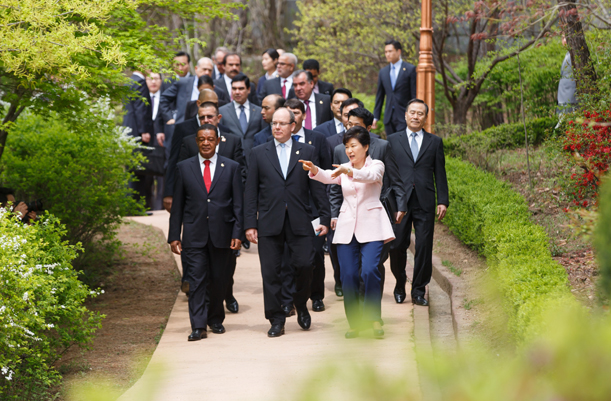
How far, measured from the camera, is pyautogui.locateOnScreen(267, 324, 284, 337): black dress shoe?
23.2ft

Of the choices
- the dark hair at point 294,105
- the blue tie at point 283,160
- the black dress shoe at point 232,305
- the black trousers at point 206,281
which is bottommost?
the black dress shoe at point 232,305

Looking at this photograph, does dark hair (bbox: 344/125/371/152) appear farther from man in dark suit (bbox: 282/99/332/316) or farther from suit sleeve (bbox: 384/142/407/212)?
man in dark suit (bbox: 282/99/332/316)

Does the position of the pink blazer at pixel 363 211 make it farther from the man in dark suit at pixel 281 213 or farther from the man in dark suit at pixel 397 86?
the man in dark suit at pixel 397 86

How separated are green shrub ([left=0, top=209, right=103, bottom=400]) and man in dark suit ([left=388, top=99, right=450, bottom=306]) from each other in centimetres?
324

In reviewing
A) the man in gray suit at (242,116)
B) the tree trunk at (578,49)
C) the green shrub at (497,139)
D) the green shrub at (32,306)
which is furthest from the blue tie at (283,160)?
the green shrub at (497,139)

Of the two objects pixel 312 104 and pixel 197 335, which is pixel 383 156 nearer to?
pixel 197 335

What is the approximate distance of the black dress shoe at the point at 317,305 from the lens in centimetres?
811

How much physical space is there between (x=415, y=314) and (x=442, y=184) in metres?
1.48

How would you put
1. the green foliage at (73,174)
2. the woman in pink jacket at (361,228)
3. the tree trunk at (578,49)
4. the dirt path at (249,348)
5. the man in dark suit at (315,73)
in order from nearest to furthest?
the dirt path at (249,348) < the woman in pink jacket at (361,228) < the green foliage at (73,174) < the tree trunk at (578,49) < the man in dark suit at (315,73)

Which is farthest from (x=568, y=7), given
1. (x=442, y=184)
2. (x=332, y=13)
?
(x=332, y=13)

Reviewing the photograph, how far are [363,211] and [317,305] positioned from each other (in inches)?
66.6

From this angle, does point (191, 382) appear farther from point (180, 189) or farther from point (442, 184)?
point (442, 184)

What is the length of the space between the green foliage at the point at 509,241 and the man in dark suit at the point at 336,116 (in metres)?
1.88

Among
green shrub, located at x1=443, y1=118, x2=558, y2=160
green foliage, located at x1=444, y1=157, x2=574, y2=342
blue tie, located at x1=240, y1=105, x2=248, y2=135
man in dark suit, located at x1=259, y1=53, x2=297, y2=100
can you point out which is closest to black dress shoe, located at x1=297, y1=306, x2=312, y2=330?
green foliage, located at x1=444, y1=157, x2=574, y2=342
